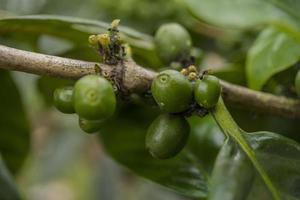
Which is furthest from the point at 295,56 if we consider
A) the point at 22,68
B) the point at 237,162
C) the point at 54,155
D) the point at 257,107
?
the point at 54,155

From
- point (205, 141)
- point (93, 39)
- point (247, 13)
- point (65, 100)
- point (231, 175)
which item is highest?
point (247, 13)

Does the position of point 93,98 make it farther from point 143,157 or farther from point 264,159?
point 143,157

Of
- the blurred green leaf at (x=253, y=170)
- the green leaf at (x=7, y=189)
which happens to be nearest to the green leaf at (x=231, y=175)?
the blurred green leaf at (x=253, y=170)

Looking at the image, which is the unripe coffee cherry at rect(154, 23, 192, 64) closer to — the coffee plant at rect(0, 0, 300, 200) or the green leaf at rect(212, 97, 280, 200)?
the coffee plant at rect(0, 0, 300, 200)

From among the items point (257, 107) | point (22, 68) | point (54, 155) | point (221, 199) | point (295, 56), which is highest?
point (54, 155)

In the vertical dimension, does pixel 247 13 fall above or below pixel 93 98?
above

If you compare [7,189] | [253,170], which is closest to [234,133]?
[253,170]

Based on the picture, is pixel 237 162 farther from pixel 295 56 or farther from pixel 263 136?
pixel 295 56

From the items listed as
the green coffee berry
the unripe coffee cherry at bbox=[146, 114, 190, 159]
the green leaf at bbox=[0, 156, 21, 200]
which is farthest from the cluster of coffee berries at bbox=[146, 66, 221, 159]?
the green leaf at bbox=[0, 156, 21, 200]

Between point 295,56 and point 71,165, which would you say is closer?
point 295,56
